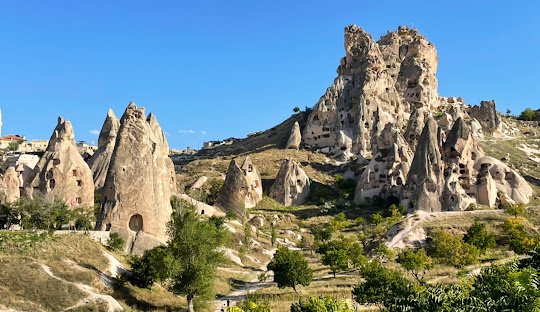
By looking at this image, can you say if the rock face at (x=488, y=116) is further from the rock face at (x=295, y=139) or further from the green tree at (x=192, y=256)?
the green tree at (x=192, y=256)

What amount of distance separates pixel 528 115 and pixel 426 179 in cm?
8005

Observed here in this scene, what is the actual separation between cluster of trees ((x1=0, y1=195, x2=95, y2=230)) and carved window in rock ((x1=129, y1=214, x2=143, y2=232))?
500 centimetres

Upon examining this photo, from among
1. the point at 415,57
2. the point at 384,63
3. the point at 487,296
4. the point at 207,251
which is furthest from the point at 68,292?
the point at 415,57

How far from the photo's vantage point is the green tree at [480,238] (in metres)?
47.1

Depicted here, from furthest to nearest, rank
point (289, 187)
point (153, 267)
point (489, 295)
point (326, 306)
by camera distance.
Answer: point (289, 187) → point (153, 267) → point (326, 306) → point (489, 295)

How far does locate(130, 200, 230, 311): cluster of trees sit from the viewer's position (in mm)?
31828

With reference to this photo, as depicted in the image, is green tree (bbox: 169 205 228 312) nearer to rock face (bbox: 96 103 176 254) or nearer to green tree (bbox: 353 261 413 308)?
rock face (bbox: 96 103 176 254)

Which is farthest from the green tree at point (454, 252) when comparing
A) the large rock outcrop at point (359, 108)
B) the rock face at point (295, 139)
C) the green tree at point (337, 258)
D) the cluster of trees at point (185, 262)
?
the rock face at point (295, 139)

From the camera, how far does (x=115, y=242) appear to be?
37.6 m

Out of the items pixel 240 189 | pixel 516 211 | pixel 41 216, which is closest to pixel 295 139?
pixel 240 189

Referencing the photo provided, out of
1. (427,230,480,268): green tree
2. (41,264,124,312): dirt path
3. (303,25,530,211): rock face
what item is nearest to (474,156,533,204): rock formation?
(303,25,530,211): rock face

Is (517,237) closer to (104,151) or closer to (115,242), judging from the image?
(115,242)

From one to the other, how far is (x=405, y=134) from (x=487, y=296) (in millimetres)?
70897

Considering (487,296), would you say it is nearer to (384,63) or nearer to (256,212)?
(256,212)
